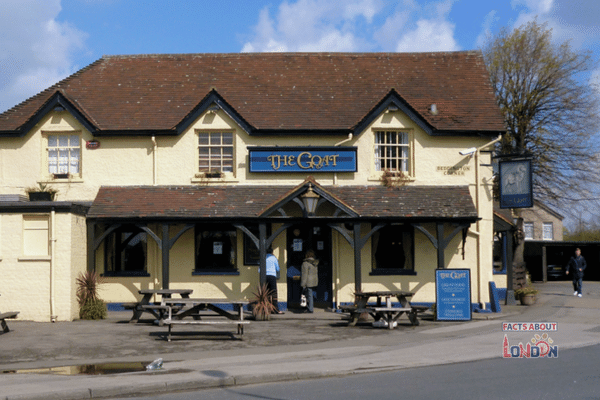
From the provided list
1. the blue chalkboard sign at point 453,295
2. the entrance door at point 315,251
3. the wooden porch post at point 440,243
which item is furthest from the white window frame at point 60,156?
the blue chalkboard sign at point 453,295

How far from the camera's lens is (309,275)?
19.0 metres

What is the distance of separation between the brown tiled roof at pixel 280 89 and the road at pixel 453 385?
11.2 metres

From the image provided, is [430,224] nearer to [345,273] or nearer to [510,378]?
[345,273]

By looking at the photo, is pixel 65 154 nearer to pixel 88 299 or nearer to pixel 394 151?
pixel 88 299

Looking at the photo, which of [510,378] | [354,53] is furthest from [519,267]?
[510,378]

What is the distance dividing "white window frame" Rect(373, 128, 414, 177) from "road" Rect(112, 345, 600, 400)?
10.7m

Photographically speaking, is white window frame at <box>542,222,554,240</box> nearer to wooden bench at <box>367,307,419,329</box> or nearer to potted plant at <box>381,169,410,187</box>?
potted plant at <box>381,169,410,187</box>

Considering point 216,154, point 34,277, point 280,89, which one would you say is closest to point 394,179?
point 280,89

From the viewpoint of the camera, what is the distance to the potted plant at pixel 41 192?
754 inches

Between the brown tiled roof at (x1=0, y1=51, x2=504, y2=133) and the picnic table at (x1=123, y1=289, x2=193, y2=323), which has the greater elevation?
the brown tiled roof at (x1=0, y1=51, x2=504, y2=133)

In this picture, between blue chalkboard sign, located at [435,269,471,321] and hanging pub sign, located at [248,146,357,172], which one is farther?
hanging pub sign, located at [248,146,357,172]

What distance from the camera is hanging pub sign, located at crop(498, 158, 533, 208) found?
2000cm

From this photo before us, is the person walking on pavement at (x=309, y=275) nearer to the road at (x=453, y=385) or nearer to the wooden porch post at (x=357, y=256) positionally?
the wooden porch post at (x=357, y=256)

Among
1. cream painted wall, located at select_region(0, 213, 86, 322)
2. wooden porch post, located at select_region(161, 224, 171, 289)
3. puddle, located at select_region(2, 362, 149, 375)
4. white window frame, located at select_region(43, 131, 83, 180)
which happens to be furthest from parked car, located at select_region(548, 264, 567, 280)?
puddle, located at select_region(2, 362, 149, 375)
